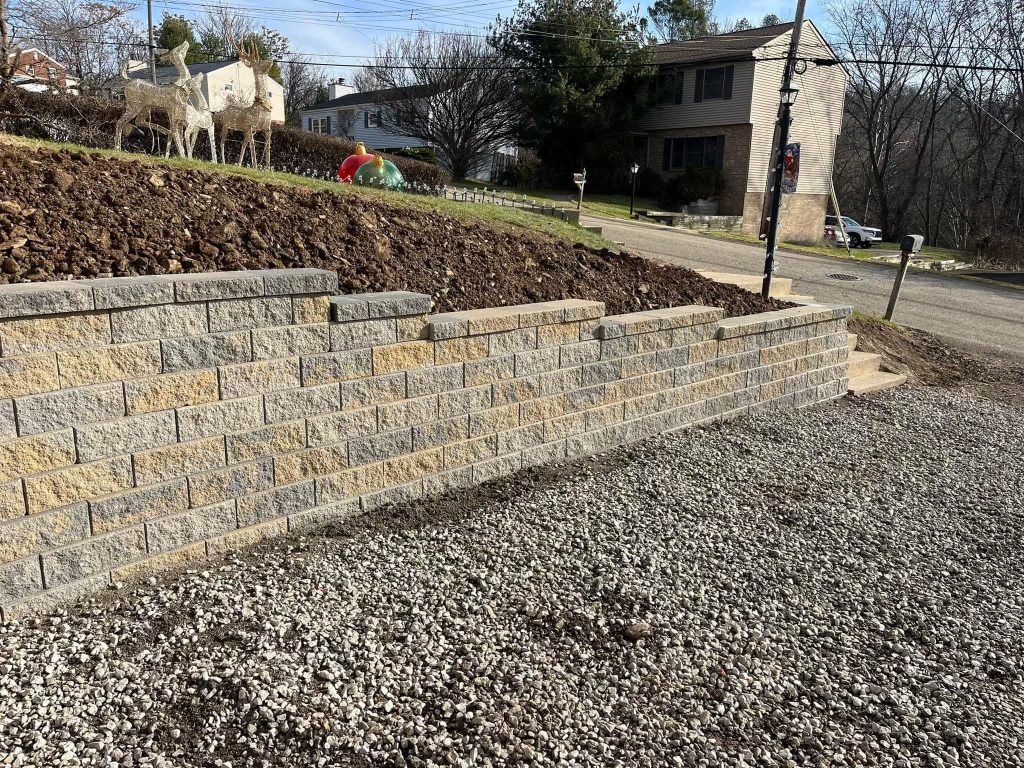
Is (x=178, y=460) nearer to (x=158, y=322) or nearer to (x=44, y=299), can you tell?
(x=158, y=322)

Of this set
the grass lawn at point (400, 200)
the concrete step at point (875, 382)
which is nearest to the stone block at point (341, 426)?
the grass lawn at point (400, 200)

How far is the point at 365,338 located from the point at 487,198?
1814 centimetres

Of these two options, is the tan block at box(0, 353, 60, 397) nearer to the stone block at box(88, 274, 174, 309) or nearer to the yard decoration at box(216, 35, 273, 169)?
the stone block at box(88, 274, 174, 309)

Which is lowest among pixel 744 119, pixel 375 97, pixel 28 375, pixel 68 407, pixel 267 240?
pixel 68 407

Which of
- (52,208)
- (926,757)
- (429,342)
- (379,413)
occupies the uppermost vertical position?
(52,208)

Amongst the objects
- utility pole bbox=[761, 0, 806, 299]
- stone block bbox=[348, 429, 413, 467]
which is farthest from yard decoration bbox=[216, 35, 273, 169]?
stone block bbox=[348, 429, 413, 467]

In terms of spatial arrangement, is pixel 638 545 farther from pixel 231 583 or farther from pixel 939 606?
pixel 231 583

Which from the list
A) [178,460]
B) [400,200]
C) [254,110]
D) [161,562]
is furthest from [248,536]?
[254,110]

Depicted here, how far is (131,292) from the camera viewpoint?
273 cm

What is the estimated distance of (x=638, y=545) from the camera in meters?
3.61

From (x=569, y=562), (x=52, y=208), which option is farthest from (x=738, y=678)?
(x=52, y=208)

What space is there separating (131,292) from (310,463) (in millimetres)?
1057

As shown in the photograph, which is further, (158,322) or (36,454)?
(158,322)

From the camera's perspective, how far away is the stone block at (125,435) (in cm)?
271
